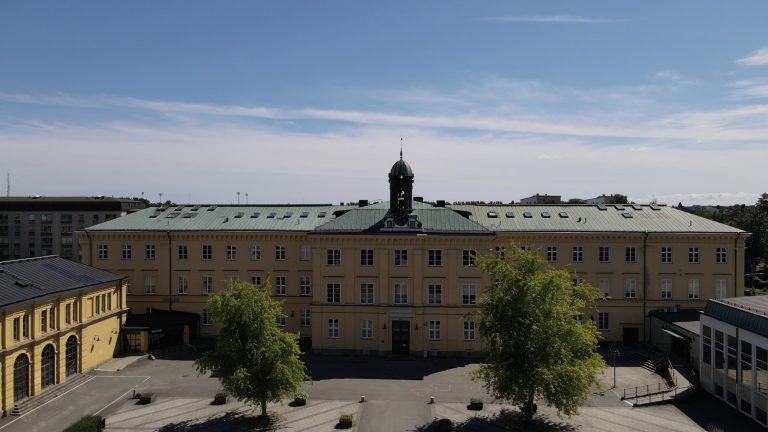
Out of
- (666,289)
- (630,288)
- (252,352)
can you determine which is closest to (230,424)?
(252,352)

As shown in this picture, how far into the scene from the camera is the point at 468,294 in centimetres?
5691

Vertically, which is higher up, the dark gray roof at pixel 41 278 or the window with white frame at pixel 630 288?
the dark gray roof at pixel 41 278

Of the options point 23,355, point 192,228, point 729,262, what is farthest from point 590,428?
point 192,228

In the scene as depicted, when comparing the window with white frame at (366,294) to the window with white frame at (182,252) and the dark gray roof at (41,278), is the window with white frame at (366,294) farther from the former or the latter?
the dark gray roof at (41,278)

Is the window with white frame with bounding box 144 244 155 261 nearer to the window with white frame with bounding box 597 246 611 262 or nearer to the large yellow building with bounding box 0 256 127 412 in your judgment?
the large yellow building with bounding box 0 256 127 412

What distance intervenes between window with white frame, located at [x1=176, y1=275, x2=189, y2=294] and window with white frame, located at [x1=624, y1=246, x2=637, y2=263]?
1802 inches

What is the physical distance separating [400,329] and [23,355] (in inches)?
1211

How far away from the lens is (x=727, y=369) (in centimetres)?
4284

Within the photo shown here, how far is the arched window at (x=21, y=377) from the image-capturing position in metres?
42.3

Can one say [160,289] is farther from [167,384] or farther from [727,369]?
[727,369]

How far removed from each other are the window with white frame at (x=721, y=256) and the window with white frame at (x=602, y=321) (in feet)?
40.6

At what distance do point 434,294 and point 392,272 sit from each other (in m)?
4.49

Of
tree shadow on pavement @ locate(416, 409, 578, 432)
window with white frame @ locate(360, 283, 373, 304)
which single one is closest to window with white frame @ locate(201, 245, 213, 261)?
window with white frame @ locate(360, 283, 373, 304)

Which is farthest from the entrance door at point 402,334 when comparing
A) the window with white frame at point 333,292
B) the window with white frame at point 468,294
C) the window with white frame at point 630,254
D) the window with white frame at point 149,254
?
the window with white frame at point 149,254
